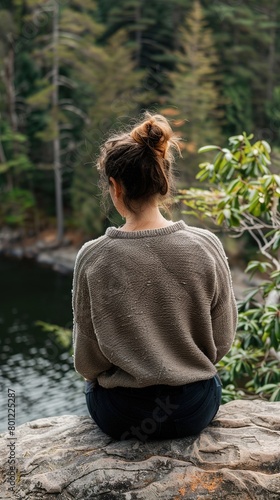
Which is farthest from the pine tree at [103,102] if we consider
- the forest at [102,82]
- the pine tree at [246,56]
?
the pine tree at [246,56]

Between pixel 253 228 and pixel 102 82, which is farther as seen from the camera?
pixel 102 82

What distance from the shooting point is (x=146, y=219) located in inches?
83.5

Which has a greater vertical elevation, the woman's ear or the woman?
the woman's ear

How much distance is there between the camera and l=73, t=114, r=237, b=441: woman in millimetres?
2082

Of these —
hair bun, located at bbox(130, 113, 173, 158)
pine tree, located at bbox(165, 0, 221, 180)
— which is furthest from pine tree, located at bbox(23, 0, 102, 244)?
hair bun, located at bbox(130, 113, 173, 158)

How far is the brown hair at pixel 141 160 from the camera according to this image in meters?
2.05

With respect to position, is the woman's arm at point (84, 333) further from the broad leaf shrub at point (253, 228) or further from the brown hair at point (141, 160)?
the broad leaf shrub at point (253, 228)

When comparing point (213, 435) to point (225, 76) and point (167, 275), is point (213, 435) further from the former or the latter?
point (225, 76)

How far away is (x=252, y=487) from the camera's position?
6.97 ft

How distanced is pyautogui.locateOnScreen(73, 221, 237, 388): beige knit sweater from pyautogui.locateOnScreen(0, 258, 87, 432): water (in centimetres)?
703

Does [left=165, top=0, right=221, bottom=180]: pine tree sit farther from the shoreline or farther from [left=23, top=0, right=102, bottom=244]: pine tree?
the shoreline

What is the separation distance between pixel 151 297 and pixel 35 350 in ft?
34.8

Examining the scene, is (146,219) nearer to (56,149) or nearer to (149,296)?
(149,296)

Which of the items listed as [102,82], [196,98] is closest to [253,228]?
[196,98]
